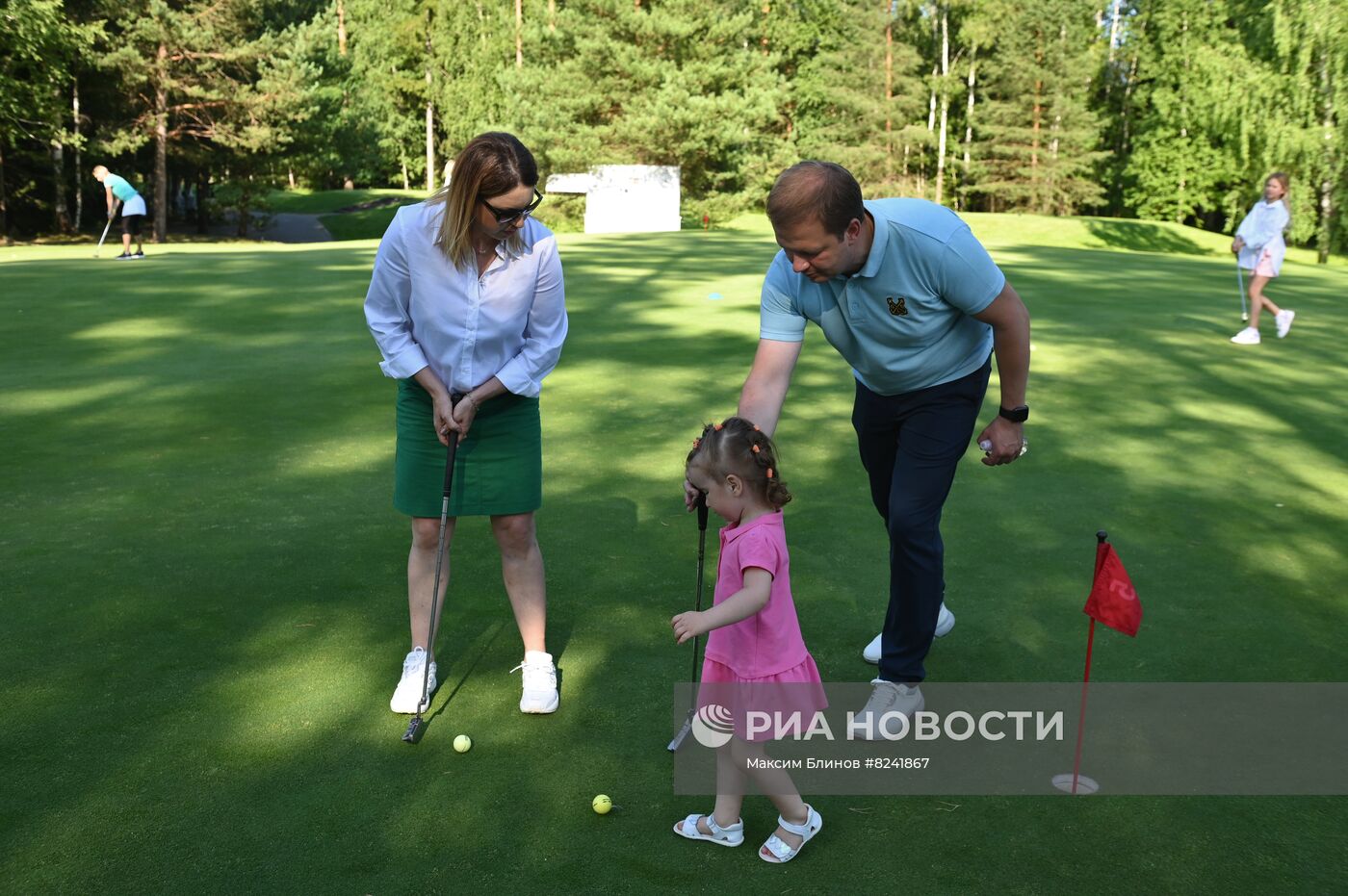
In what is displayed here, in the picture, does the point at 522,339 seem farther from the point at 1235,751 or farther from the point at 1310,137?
the point at 1310,137

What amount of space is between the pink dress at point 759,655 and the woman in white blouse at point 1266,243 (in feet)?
35.4

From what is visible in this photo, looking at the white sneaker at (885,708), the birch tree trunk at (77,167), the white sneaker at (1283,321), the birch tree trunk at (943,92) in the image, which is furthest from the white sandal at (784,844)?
the birch tree trunk at (943,92)

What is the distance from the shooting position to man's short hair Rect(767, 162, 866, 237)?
320 cm

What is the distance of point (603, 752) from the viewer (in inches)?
145

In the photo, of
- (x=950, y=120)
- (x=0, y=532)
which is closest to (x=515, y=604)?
(x=0, y=532)

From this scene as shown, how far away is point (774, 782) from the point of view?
3100 millimetres

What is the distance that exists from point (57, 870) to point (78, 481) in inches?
163

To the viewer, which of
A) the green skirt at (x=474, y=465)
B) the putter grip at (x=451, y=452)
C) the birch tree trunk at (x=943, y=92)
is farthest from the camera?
the birch tree trunk at (x=943, y=92)

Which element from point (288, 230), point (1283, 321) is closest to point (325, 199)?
point (288, 230)

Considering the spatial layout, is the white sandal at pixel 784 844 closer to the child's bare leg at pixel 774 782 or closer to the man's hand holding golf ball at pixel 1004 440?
the child's bare leg at pixel 774 782

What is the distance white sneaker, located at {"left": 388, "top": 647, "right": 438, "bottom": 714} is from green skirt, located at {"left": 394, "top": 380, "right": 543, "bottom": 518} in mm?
527

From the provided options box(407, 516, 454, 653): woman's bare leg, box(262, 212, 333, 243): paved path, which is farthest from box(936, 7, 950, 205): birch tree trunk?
box(407, 516, 454, 653): woman's bare leg

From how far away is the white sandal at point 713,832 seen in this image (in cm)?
318

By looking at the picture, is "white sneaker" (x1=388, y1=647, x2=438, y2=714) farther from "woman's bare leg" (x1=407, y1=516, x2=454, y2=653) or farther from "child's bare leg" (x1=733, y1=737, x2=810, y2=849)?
"child's bare leg" (x1=733, y1=737, x2=810, y2=849)
